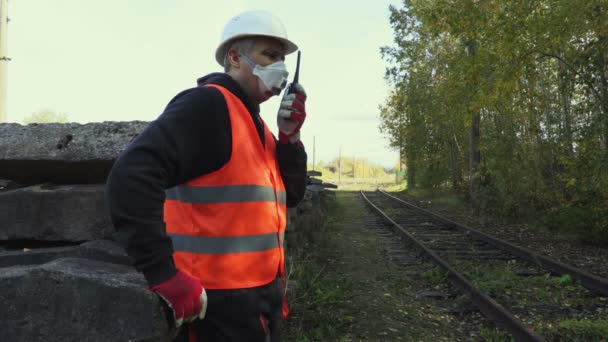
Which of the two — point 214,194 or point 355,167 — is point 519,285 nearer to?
point 214,194

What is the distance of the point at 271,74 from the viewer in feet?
6.77

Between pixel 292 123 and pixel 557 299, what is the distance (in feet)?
16.4

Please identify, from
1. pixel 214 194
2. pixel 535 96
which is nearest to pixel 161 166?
pixel 214 194

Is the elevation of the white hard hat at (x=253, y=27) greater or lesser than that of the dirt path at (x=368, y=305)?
greater

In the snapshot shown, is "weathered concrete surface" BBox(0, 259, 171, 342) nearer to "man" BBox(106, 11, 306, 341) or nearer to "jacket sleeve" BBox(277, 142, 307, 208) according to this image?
"man" BBox(106, 11, 306, 341)

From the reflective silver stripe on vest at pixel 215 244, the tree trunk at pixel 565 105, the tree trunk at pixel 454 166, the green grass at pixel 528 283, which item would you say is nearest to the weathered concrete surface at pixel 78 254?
the reflective silver stripe on vest at pixel 215 244

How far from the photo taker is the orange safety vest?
5.82 feet

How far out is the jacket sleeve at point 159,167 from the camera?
5.07 feet

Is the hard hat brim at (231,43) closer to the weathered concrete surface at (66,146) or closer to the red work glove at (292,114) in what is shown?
the red work glove at (292,114)

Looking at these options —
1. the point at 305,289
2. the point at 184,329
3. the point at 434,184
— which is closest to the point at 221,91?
the point at 184,329

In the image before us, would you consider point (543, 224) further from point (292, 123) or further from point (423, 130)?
point (423, 130)

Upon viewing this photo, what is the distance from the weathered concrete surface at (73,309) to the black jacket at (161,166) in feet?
0.79

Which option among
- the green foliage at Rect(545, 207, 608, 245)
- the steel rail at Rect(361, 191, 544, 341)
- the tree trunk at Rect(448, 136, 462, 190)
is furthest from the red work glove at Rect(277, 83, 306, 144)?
the tree trunk at Rect(448, 136, 462, 190)

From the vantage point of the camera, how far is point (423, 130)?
2569 cm
